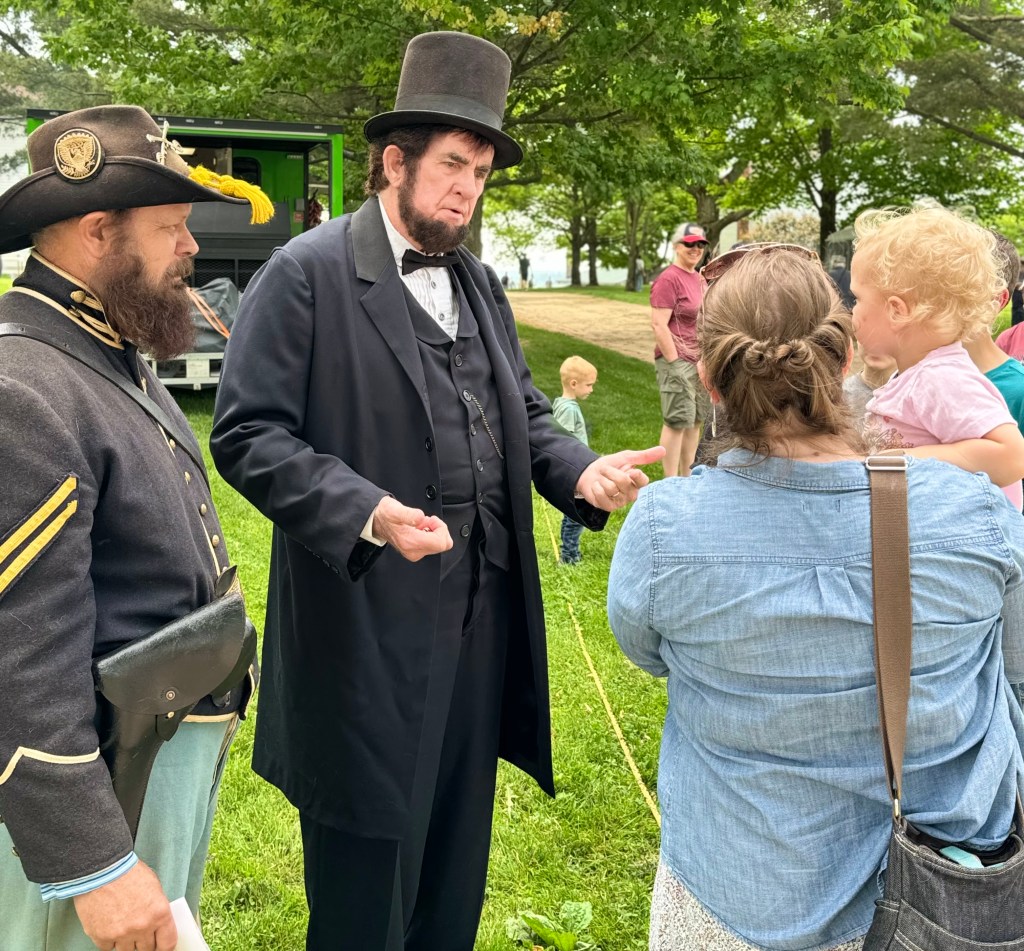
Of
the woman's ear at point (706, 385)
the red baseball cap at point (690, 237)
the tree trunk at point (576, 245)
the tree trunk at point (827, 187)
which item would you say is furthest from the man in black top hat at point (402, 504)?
the tree trunk at point (576, 245)

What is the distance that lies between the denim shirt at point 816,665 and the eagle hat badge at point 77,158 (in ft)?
3.53

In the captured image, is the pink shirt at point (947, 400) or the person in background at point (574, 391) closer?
the pink shirt at point (947, 400)

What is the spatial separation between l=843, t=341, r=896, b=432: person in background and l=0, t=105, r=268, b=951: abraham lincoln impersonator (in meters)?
1.39

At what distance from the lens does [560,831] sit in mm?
3562

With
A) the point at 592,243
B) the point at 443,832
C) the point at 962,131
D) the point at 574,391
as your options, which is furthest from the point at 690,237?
the point at 592,243

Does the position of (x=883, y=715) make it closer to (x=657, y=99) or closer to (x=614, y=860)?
(x=614, y=860)

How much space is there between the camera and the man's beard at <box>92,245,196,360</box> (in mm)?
1781

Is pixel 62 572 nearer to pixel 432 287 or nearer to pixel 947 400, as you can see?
pixel 432 287

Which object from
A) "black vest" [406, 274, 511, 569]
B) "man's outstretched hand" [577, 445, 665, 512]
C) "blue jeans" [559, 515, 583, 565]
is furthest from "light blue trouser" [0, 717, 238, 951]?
"blue jeans" [559, 515, 583, 565]

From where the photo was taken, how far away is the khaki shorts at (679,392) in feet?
24.5

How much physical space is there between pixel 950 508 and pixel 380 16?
10.1 meters

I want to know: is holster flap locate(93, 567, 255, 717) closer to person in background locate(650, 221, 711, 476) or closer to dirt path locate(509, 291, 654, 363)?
→ person in background locate(650, 221, 711, 476)

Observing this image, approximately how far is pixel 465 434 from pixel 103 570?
94 centimetres

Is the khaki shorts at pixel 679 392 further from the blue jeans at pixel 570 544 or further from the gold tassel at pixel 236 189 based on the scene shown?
the gold tassel at pixel 236 189
